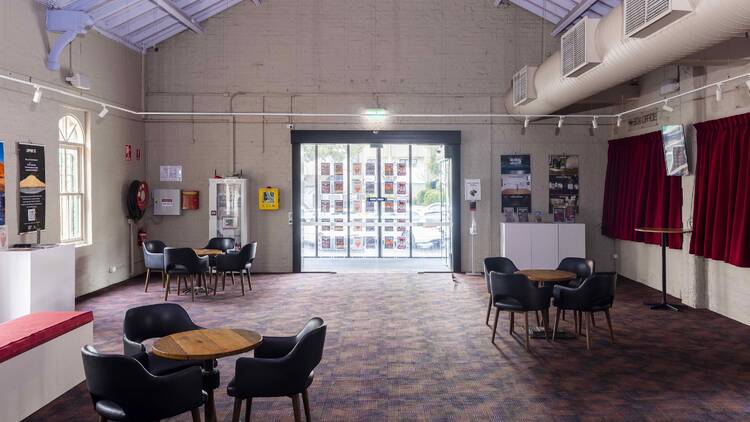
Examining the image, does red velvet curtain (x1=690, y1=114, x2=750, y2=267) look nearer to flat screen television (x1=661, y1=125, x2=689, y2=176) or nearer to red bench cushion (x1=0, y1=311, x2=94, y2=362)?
flat screen television (x1=661, y1=125, x2=689, y2=176)

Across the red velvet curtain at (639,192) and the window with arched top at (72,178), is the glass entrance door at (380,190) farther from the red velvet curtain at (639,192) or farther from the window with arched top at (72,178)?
the window with arched top at (72,178)

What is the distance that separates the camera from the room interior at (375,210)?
176 inches

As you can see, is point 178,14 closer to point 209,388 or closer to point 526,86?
point 526,86

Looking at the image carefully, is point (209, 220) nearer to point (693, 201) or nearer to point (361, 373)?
point (361, 373)

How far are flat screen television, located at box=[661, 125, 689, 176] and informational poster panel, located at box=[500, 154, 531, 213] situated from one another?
9.92 feet

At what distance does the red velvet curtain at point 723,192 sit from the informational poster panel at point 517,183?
3.58 meters

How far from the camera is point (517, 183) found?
1112 cm

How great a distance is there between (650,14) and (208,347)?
4.02 meters

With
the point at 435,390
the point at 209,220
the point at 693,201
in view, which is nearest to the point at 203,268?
the point at 209,220

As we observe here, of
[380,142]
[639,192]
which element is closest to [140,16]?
[380,142]

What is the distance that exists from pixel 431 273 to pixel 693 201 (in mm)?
4706

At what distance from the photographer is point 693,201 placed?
313 inches

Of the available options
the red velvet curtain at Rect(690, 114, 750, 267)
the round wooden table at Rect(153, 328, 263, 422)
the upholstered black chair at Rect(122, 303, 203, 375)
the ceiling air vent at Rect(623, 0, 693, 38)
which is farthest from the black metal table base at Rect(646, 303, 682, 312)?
the upholstered black chair at Rect(122, 303, 203, 375)

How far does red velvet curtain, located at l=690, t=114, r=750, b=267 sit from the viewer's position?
22.1ft
